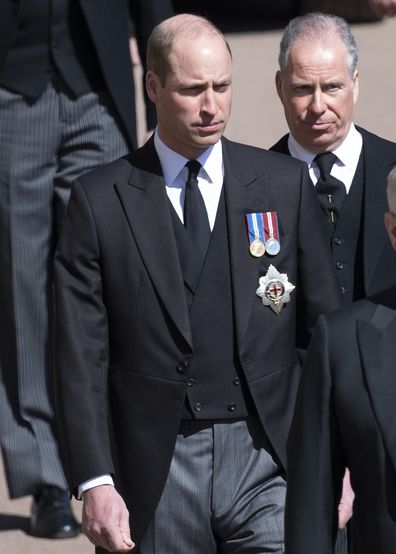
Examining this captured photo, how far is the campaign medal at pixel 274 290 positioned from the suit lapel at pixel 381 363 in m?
0.93

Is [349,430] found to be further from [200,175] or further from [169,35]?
[169,35]

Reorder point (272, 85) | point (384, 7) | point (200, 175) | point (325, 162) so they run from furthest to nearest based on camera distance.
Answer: point (272, 85), point (384, 7), point (325, 162), point (200, 175)

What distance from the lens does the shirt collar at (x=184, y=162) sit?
437cm

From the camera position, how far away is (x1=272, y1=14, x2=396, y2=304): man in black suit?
4.61 m

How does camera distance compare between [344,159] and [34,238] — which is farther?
[34,238]

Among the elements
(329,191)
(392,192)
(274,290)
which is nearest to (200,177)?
(274,290)

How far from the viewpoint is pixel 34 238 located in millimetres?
6129

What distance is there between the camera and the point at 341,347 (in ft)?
11.0

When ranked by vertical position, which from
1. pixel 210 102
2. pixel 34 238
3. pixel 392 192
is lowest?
pixel 34 238

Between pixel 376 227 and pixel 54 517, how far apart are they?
2.01 metres

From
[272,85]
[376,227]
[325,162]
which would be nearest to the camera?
[376,227]

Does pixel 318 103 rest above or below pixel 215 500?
above

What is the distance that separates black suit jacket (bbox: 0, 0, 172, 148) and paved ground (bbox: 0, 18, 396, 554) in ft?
12.0

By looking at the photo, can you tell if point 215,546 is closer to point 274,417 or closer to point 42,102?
point 274,417
